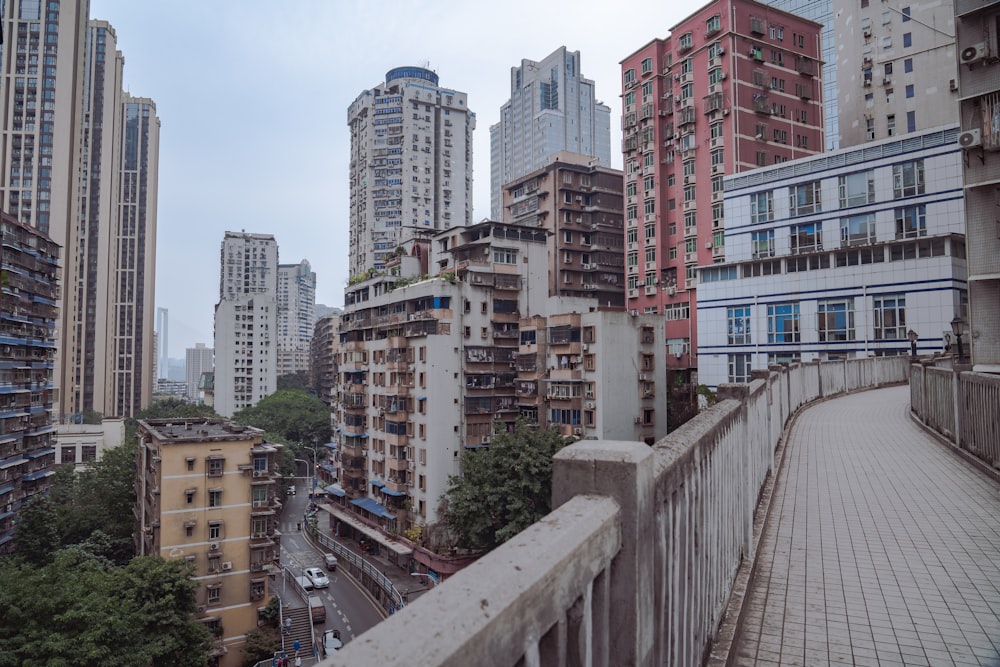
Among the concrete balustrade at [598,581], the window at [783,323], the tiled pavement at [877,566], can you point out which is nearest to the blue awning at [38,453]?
the tiled pavement at [877,566]

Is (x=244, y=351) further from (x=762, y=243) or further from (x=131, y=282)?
(x=762, y=243)

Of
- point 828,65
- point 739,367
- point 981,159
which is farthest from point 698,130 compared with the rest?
point 828,65

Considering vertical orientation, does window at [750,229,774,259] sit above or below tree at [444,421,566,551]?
above

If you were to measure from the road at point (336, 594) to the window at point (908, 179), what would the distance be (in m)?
36.0

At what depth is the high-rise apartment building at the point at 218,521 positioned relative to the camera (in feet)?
90.7

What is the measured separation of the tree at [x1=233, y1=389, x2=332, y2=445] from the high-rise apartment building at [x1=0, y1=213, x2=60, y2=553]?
3326cm

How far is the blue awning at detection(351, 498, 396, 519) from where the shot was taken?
132 feet

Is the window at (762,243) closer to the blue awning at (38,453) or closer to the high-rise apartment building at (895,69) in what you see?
the high-rise apartment building at (895,69)

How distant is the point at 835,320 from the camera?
123 ft

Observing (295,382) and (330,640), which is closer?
(330,640)

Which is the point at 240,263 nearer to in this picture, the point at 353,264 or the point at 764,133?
the point at 353,264

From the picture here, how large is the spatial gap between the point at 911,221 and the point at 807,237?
579 centimetres

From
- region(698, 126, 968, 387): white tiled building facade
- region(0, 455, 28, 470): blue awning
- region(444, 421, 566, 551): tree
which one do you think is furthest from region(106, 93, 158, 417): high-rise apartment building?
region(698, 126, 968, 387): white tiled building facade

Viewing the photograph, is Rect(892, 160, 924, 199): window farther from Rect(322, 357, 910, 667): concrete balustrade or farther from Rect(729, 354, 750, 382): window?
Rect(322, 357, 910, 667): concrete balustrade
